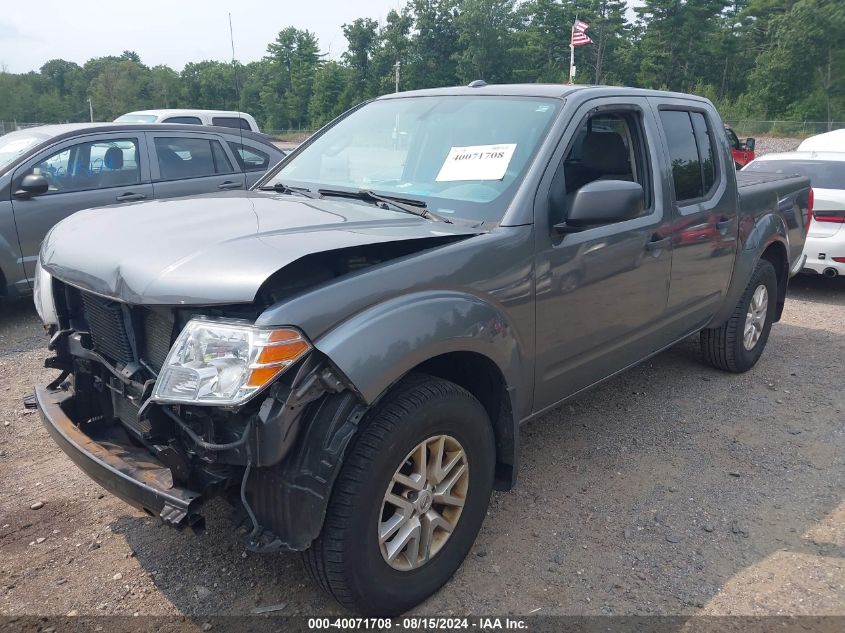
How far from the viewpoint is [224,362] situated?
6.88 feet

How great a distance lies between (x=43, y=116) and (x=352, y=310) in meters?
77.3

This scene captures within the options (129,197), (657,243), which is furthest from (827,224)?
(129,197)

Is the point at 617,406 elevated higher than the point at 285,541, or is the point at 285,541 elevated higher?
the point at 285,541

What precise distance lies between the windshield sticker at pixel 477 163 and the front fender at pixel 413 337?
2.29ft

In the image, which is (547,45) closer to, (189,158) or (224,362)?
(189,158)

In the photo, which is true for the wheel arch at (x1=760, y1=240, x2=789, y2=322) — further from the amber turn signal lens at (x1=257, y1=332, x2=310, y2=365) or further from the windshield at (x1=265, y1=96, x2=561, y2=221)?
the amber turn signal lens at (x1=257, y1=332, x2=310, y2=365)

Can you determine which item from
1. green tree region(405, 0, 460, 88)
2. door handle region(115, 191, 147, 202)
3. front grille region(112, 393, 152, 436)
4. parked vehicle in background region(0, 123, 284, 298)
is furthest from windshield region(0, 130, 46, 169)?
green tree region(405, 0, 460, 88)

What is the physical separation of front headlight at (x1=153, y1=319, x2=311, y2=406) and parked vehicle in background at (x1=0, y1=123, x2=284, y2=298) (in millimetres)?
4840

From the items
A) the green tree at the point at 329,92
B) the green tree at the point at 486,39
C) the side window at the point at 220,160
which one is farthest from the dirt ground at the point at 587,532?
the green tree at the point at 486,39

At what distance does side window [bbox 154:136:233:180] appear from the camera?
708 cm

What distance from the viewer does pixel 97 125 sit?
22.2 feet

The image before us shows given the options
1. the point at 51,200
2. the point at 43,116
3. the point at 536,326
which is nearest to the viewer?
the point at 536,326

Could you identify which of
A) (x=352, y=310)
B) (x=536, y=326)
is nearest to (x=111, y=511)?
(x=352, y=310)

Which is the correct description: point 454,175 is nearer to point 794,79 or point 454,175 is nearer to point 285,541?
point 285,541
